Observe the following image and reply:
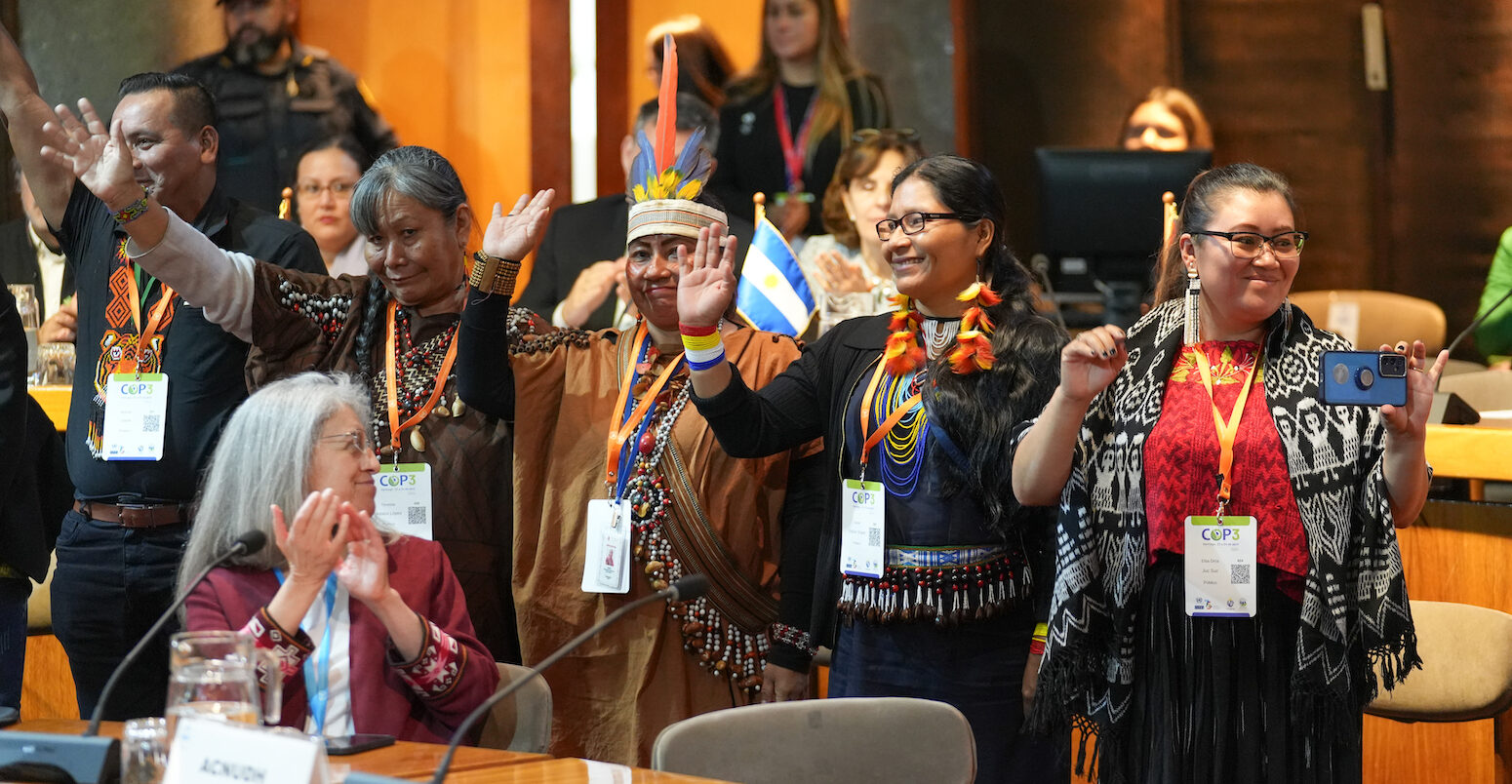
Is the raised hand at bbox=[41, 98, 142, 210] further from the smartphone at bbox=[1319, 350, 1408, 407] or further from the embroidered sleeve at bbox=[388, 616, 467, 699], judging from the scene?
the smartphone at bbox=[1319, 350, 1408, 407]

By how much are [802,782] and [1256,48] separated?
234 inches

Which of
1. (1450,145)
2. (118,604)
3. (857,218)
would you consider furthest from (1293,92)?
(118,604)

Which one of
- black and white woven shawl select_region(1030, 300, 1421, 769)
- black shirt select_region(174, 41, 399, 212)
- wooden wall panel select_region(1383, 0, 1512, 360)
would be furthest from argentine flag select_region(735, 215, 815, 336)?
wooden wall panel select_region(1383, 0, 1512, 360)

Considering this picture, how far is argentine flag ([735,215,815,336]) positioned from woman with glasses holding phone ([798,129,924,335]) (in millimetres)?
482

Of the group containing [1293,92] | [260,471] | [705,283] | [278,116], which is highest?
[1293,92]

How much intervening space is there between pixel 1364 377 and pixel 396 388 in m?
1.80

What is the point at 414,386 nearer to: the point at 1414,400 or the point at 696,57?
the point at 1414,400

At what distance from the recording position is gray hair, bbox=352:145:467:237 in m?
2.97

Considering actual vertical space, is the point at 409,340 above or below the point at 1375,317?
below

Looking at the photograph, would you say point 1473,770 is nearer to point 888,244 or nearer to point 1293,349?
point 1293,349

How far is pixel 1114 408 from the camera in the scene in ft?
8.22

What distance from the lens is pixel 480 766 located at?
198cm

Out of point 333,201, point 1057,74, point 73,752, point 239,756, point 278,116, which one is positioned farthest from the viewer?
point 1057,74

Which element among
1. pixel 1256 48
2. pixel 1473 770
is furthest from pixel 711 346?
pixel 1256 48
